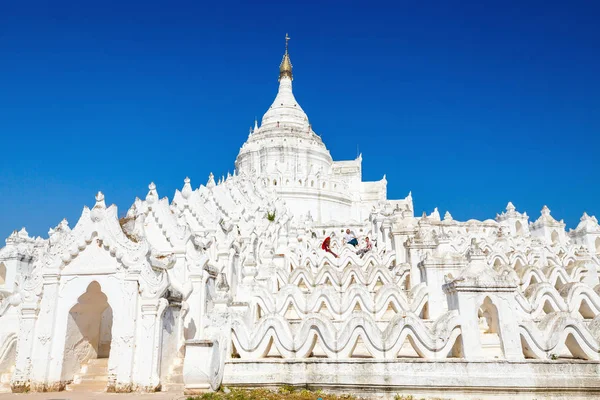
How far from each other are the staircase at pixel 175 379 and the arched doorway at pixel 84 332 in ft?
8.19

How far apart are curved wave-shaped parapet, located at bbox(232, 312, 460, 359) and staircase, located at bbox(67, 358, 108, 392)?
13.1 ft

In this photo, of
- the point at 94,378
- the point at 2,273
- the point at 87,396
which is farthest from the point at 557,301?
the point at 2,273

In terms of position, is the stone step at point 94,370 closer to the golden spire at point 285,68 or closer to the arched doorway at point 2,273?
the arched doorway at point 2,273

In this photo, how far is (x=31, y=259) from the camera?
2538cm

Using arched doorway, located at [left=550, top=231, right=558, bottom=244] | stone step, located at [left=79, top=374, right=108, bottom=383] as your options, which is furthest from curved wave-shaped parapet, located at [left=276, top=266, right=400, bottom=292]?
arched doorway, located at [left=550, top=231, right=558, bottom=244]

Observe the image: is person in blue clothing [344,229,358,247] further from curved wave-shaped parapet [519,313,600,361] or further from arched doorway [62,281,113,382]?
curved wave-shaped parapet [519,313,600,361]

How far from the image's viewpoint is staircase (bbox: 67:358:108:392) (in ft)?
35.6

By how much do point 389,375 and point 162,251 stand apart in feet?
27.7

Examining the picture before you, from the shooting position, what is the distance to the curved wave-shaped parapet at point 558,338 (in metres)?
8.49

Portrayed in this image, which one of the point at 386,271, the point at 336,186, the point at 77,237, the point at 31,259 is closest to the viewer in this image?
the point at 77,237

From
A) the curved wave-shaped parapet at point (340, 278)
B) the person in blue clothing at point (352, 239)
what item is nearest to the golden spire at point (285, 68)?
the person in blue clothing at point (352, 239)

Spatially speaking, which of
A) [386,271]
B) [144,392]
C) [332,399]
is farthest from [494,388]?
[386,271]

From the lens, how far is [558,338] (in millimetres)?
8492

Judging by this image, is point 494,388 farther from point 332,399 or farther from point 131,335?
point 131,335
